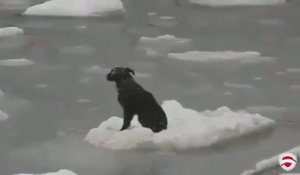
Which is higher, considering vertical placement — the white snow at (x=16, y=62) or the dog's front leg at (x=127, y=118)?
the white snow at (x=16, y=62)

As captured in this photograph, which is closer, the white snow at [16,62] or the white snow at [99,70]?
the white snow at [99,70]

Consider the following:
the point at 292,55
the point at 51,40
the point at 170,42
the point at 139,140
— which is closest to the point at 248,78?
the point at 292,55

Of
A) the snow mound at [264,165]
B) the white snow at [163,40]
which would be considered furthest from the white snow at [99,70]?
the snow mound at [264,165]

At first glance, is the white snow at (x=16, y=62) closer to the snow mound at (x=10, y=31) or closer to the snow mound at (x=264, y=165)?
the snow mound at (x=10, y=31)

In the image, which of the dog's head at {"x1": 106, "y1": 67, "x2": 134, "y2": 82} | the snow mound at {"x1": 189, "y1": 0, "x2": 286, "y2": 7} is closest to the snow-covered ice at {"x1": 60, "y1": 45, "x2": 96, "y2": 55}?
the dog's head at {"x1": 106, "y1": 67, "x2": 134, "y2": 82}

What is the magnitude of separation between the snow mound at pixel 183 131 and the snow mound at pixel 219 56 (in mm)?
484

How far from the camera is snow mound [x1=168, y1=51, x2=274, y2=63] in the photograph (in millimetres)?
2105

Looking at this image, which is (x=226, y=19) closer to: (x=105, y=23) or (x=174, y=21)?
(x=174, y=21)

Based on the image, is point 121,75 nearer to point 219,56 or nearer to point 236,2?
point 219,56

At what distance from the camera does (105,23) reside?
250 centimetres

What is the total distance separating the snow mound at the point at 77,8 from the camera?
259 cm

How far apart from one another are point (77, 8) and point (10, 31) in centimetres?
31

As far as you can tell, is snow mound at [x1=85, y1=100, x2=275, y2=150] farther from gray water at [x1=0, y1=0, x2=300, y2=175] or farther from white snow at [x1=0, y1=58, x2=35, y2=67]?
white snow at [x1=0, y1=58, x2=35, y2=67]

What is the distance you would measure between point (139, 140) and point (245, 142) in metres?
0.24
